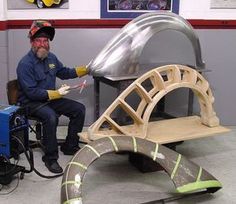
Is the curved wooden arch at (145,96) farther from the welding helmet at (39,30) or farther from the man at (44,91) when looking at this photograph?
the welding helmet at (39,30)

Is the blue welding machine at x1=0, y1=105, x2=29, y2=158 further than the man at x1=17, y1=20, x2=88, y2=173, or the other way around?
the man at x1=17, y1=20, x2=88, y2=173

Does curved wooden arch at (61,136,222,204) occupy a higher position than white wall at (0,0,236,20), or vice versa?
white wall at (0,0,236,20)

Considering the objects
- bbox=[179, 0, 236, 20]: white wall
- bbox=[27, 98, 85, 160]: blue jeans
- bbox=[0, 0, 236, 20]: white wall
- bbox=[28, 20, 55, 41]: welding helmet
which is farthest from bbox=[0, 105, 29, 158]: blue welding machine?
bbox=[179, 0, 236, 20]: white wall

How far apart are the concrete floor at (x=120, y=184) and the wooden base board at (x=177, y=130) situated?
299 millimetres

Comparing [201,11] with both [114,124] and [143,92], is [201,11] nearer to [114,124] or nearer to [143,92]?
[143,92]

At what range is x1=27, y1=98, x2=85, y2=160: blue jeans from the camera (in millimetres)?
2910

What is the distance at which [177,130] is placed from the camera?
304 cm

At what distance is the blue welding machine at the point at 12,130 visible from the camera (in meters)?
2.62

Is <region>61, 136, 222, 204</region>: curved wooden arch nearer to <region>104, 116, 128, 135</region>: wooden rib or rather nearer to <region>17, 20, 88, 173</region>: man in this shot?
<region>104, 116, 128, 135</region>: wooden rib

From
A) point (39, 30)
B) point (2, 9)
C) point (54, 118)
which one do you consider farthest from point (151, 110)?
point (2, 9)

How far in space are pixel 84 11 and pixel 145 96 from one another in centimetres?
133

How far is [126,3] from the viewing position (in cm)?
367

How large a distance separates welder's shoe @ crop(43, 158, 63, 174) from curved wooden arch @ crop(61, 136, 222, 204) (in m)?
0.55

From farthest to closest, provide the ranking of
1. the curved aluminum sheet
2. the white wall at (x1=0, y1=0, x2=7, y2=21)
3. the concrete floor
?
the white wall at (x1=0, y1=0, x2=7, y2=21), the curved aluminum sheet, the concrete floor
